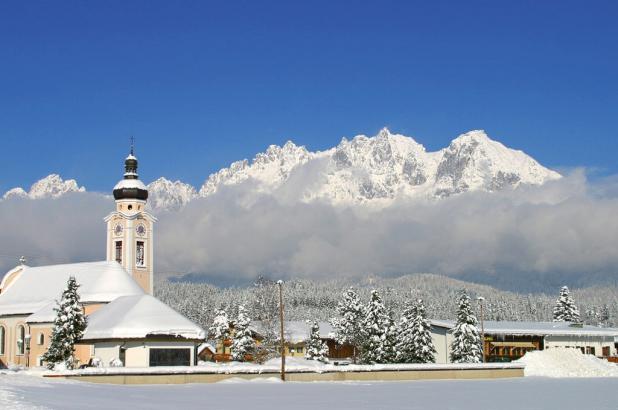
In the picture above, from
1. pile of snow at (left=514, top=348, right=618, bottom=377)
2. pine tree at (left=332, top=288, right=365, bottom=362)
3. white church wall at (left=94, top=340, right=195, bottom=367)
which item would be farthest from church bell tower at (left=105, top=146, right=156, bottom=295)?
pile of snow at (left=514, top=348, right=618, bottom=377)

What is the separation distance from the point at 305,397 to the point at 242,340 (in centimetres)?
5008

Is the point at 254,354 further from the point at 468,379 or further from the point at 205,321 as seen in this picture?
the point at 205,321

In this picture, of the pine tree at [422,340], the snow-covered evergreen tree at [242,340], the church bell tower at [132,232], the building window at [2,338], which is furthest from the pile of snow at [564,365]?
the building window at [2,338]

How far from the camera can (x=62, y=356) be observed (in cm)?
6281

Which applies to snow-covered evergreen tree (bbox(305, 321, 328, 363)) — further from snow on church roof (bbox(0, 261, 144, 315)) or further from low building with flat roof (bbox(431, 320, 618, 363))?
snow on church roof (bbox(0, 261, 144, 315))

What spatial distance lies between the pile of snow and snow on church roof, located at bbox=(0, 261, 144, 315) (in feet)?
108

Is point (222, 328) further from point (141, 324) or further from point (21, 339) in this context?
point (141, 324)

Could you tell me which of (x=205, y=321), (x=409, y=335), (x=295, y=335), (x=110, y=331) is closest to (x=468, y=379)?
(x=409, y=335)

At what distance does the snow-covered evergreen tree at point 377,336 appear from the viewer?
7669 centimetres

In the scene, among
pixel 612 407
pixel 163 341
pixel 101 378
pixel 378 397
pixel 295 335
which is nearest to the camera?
pixel 612 407

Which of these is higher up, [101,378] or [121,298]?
[121,298]

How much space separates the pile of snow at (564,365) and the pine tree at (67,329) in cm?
3287

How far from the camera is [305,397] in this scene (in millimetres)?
37531

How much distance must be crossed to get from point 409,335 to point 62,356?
28048mm
